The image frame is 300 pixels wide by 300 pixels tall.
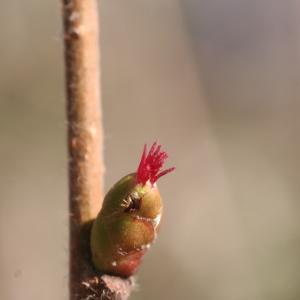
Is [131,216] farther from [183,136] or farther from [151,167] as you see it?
[183,136]

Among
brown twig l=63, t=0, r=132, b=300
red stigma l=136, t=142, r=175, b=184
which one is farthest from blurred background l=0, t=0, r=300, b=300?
red stigma l=136, t=142, r=175, b=184

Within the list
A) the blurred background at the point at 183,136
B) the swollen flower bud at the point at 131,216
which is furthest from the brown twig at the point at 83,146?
the blurred background at the point at 183,136

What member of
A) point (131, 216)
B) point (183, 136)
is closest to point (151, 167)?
point (131, 216)

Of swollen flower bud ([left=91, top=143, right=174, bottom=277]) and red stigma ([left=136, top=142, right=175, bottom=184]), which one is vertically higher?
red stigma ([left=136, top=142, right=175, bottom=184])

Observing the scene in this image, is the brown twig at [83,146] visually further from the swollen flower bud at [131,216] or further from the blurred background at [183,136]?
the blurred background at [183,136]

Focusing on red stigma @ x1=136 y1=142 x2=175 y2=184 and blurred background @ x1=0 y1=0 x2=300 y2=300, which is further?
blurred background @ x1=0 y1=0 x2=300 y2=300

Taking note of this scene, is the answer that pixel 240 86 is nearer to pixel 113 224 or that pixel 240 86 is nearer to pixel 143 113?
pixel 143 113

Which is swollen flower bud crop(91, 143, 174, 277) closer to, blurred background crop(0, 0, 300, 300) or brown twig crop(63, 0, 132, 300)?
brown twig crop(63, 0, 132, 300)
